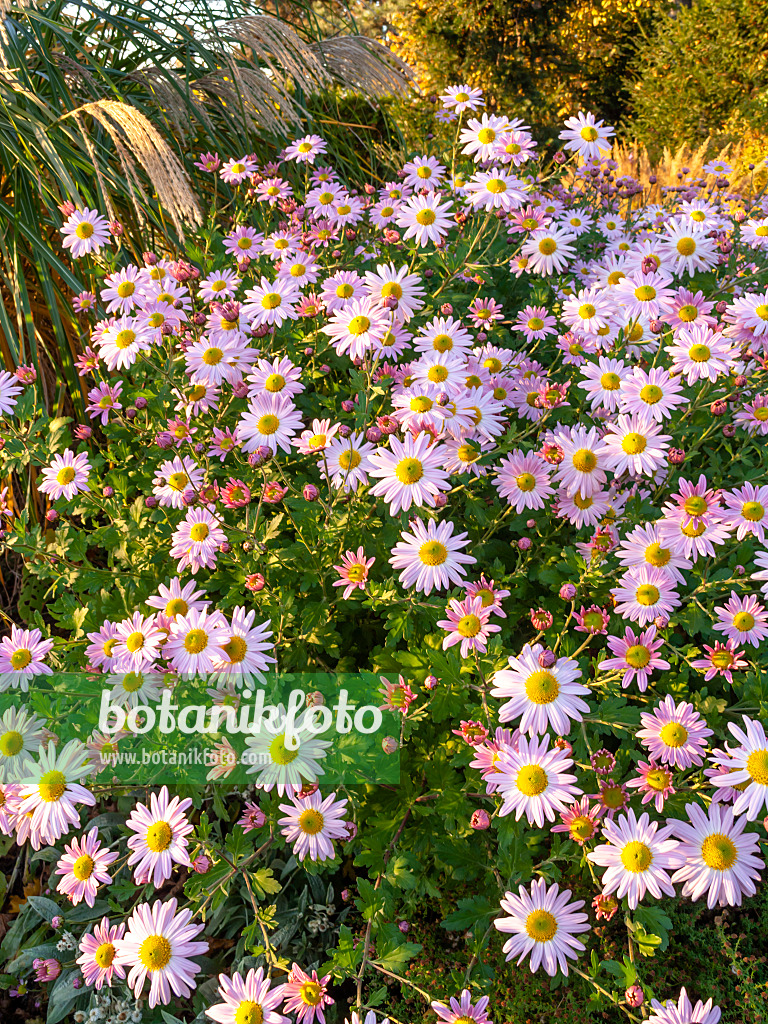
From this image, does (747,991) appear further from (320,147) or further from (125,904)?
(320,147)

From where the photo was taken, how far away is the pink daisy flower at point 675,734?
1820 mm

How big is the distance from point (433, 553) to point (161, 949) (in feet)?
3.88

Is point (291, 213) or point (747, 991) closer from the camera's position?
point (747, 991)

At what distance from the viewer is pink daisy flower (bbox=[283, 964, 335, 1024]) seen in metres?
1.61

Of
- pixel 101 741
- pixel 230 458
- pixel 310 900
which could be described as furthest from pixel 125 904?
pixel 230 458

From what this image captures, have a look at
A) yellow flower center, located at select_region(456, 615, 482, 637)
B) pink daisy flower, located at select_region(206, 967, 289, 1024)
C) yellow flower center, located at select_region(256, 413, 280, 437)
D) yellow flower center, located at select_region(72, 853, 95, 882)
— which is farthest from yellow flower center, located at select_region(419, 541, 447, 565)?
yellow flower center, located at select_region(72, 853, 95, 882)

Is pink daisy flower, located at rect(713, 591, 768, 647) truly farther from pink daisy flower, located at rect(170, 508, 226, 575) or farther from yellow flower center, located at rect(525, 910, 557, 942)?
pink daisy flower, located at rect(170, 508, 226, 575)

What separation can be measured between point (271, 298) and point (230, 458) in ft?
2.14

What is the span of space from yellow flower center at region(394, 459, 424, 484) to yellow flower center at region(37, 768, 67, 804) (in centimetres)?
124

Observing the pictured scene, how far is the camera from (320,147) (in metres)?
4.31

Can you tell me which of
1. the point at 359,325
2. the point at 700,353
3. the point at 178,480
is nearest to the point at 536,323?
the point at 700,353

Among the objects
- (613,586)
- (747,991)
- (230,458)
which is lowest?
(747,991)

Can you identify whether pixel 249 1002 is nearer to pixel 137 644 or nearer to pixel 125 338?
pixel 137 644

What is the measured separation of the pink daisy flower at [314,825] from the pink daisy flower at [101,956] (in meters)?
0.49
